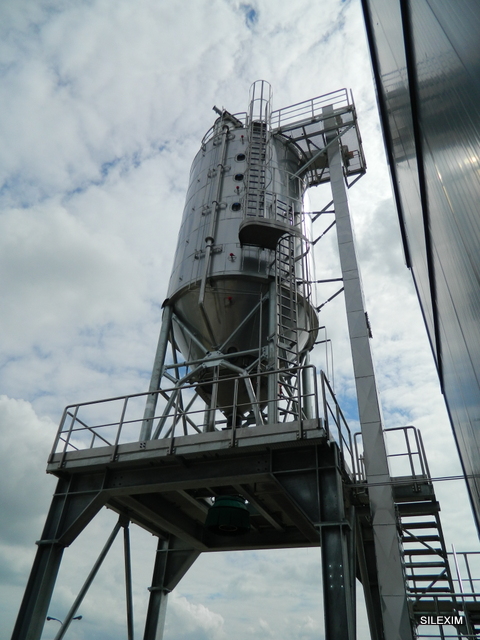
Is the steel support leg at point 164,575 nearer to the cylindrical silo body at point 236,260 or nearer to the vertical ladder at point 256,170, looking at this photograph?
the cylindrical silo body at point 236,260

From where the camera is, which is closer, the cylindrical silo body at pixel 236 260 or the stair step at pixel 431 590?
the stair step at pixel 431 590

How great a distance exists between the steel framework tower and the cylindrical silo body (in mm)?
45

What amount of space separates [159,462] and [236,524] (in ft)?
6.34

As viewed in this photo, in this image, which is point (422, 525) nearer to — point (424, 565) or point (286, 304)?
point (424, 565)

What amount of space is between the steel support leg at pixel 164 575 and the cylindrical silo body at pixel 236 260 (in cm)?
409

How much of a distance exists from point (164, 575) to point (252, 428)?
6.25m

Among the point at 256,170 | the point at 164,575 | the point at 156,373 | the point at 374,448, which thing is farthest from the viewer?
the point at 256,170

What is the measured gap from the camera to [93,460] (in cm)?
1005

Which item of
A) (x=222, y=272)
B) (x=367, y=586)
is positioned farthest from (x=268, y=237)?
(x=367, y=586)

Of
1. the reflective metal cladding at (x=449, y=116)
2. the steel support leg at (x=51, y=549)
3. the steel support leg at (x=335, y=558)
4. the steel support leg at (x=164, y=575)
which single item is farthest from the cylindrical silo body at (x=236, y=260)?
the reflective metal cladding at (x=449, y=116)

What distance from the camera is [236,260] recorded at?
1319 centimetres

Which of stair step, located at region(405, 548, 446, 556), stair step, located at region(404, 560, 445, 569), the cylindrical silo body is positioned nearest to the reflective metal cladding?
stair step, located at region(404, 560, 445, 569)

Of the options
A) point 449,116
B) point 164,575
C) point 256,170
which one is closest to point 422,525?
point 164,575

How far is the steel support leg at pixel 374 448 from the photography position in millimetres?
8492
